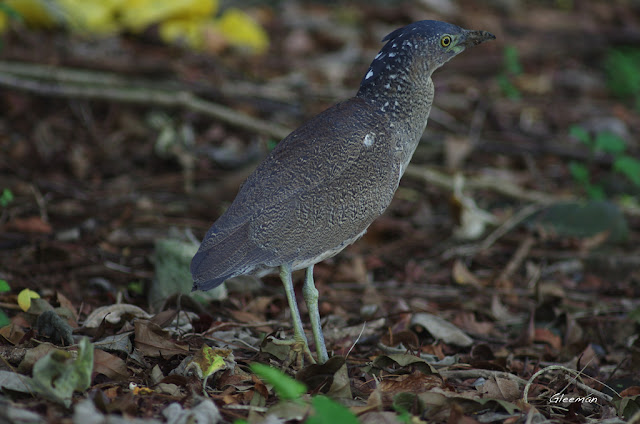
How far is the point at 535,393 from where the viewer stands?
12.0 feet

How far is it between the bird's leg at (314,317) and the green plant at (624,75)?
6658 mm

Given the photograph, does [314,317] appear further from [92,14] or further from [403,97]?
[92,14]

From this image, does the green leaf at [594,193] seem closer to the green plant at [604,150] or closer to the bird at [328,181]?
the green plant at [604,150]

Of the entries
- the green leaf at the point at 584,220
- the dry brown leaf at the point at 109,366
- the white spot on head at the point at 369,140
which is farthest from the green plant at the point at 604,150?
the dry brown leaf at the point at 109,366

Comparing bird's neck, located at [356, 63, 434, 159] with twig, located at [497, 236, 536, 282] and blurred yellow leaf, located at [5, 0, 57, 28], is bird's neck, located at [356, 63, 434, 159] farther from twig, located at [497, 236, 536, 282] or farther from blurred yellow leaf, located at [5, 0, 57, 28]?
blurred yellow leaf, located at [5, 0, 57, 28]

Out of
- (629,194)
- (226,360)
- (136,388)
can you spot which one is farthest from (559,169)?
(136,388)

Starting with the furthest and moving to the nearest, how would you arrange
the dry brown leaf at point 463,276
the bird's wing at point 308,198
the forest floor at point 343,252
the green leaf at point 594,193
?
1. the green leaf at point 594,193
2. the dry brown leaf at point 463,276
3. the bird's wing at point 308,198
4. the forest floor at point 343,252

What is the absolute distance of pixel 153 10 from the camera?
8406mm

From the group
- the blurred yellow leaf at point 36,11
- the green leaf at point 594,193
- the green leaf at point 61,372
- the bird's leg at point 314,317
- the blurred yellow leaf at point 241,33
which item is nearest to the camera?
the green leaf at point 61,372

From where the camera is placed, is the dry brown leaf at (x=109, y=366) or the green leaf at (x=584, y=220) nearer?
the dry brown leaf at (x=109, y=366)

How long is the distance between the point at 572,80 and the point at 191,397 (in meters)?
8.02

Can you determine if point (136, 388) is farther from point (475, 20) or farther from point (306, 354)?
point (475, 20)

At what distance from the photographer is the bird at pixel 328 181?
3.66m

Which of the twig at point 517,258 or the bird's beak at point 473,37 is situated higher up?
the bird's beak at point 473,37
